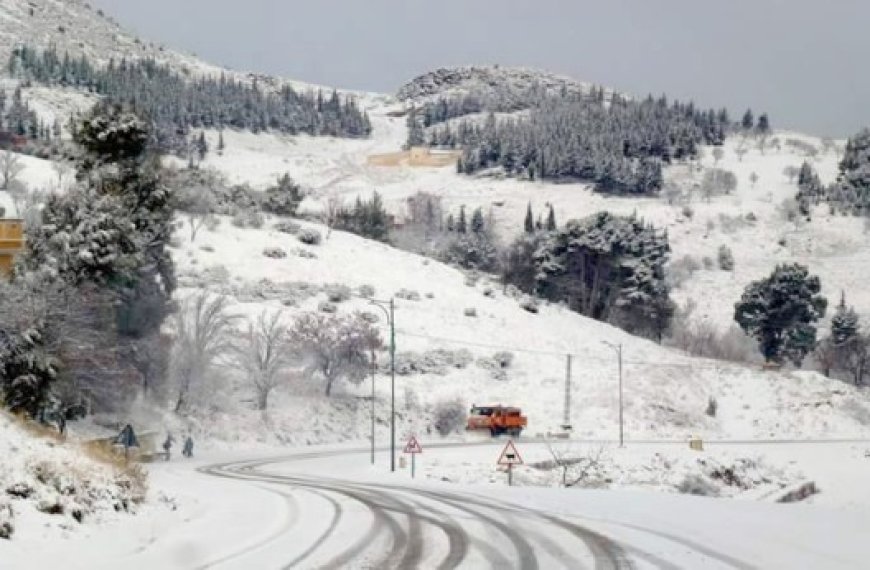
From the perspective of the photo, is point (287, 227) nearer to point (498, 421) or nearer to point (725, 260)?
point (498, 421)

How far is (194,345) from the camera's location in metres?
60.6

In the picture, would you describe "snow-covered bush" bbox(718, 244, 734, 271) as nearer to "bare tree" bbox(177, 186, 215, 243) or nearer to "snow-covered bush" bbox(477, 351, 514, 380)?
"snow-covered bush" bbox(477, 351, 514, 380)

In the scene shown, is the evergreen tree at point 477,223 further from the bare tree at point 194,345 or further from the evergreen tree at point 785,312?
the bare tree at point 194,345

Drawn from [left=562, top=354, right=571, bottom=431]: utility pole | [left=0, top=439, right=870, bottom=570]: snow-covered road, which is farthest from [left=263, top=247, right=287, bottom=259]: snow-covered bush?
[left=0, top=439, right=870, bottom=570]: snow-covered road

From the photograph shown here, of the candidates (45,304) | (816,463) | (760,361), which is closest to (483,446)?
(816,463)

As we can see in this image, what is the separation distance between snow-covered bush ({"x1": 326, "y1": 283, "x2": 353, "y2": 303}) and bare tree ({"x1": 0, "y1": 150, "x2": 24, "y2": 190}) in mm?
30845

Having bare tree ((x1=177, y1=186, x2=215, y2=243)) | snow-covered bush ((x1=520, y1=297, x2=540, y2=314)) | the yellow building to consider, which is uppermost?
bare tree ((x1=177, y1=186, x2=215, y2=243))

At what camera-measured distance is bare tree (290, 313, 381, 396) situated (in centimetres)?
6988

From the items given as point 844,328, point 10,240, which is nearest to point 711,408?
point 844,328

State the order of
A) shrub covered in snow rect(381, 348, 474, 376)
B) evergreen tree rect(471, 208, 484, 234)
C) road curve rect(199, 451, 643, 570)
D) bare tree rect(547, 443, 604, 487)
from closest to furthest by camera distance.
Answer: road curve rect(199, 451, 643, 570), bare tree rect(547, 443, 604, 487), shrub covered in snow rect(381, 348, 474, 376), evergreen tree rect(471, 208, 484, 234)

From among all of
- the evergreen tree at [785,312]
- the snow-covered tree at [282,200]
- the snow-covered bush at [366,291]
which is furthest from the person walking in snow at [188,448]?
the snow-covered tree at [282,200]

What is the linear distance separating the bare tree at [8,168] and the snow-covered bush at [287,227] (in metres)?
24.8

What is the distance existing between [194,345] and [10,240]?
15808 millimetres

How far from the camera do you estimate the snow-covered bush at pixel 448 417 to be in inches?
2751
